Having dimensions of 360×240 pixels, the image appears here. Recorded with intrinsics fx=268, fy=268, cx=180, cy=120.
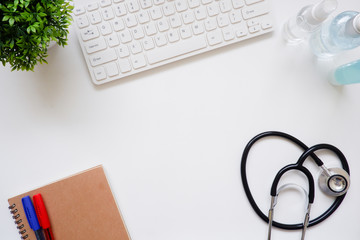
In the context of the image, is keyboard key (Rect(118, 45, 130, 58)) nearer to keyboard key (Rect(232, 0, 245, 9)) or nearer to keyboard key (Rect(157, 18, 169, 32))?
keyboard key (Rect(157, 18, 169, 32))

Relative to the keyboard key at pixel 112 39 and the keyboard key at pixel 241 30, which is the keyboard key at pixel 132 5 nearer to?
the keyboard key at pixel 112 39

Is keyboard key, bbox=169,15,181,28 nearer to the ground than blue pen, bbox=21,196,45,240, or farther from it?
farther from it

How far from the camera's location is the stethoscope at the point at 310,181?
0.54 meters

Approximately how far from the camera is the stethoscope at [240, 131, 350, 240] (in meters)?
0.54

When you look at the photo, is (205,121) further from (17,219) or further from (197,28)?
(17,219)

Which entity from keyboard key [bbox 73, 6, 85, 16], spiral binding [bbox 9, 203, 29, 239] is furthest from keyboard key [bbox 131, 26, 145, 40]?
spiral binding [bbox 9, 203, 29, 239]

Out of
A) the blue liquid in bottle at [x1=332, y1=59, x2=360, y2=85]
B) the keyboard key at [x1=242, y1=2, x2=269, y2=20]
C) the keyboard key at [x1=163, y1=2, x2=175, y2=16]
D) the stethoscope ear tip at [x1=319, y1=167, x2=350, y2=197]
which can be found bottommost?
the stethoscope ear tip at [x1=319, y1=167, x2=350, y2=197]

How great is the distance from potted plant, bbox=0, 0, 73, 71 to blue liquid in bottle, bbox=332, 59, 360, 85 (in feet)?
1.76

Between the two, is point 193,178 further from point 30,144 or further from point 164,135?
point 30,144

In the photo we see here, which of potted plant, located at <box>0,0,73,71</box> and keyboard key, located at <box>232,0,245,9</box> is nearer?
potted plant, located at <box>0,0,73,71</box>

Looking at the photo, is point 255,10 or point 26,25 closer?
point 26,25

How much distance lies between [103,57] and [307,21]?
41cm

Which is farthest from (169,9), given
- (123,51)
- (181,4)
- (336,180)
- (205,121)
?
(336,180)

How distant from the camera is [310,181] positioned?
1.77 feet
